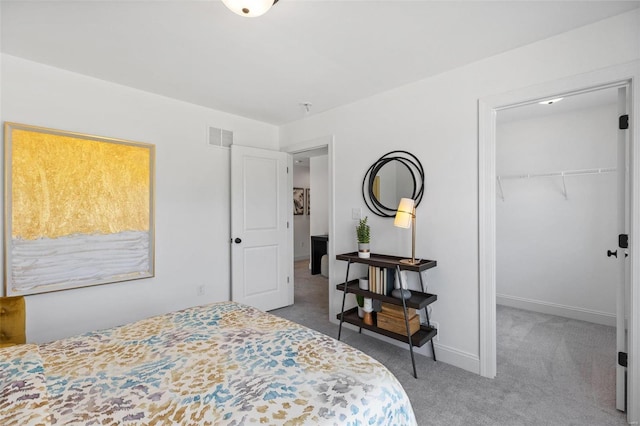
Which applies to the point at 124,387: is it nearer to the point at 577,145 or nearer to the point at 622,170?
the point at 622,170

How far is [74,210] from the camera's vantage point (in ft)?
8.01

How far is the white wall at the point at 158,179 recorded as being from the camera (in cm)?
233

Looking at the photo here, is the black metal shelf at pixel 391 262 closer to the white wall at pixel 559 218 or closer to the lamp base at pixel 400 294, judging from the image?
the lamp base at pixel 400 294

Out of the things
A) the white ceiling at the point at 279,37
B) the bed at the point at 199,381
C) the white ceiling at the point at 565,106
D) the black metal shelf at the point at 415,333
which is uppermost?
the white ceiling at the point at 279,37

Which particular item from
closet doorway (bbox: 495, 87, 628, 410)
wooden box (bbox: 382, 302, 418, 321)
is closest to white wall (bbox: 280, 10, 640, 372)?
wooden box (bbox: 382, 302, 418, 321)

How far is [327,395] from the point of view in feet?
3.31

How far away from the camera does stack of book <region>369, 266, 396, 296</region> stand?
99.5 inches

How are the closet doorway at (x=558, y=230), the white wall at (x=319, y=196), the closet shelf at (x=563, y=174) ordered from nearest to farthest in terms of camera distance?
1. the closet doorway at (x=558, y=230)
2. the closet shelf at (x=563, y=174)
3. the white wall at (x=319, y=196)

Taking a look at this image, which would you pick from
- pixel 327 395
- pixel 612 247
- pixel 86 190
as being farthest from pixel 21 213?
pixel 612 247

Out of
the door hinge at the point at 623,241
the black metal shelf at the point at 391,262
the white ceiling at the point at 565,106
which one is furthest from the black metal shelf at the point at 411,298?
the white ceiling at the point at 565,106

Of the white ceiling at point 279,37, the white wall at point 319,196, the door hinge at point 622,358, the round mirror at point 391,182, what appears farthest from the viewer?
the white wall at point 319,196

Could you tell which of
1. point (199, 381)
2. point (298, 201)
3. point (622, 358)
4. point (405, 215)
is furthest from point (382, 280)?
point (298, 201)

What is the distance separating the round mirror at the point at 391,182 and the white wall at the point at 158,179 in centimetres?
170

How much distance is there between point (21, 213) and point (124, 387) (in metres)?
2.03
